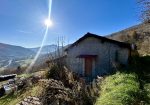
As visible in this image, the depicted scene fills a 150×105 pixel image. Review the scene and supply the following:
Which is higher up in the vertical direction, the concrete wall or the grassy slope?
the concrete wall

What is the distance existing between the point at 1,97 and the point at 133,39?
178 ft

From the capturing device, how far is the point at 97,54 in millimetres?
34156

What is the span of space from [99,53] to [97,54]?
0.29 m

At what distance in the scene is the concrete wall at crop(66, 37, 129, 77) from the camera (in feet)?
109

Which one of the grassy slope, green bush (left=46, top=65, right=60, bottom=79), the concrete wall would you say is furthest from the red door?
green bush (left=46, top=65, right=60, bottom=79)

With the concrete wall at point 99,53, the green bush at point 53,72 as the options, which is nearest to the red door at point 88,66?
the concrete wall at point 99,53

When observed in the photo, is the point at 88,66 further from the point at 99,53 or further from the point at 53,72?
the point at 53,72

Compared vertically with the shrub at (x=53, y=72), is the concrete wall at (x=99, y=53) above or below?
above

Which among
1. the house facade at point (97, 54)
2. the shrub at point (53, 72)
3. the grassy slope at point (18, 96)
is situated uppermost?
the house facade at point (97, 54)

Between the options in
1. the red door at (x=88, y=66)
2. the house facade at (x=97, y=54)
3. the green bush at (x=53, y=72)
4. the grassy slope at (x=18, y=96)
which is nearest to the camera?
the green bush at (x=53, y=72)

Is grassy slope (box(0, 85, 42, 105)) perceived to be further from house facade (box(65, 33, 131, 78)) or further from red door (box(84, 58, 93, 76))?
red door (box(84, 58, 93, 76))

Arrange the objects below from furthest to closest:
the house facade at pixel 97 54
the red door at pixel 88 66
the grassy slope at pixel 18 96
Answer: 1. the red door at pixel 88 66
2. the house facade at pixel 97 54
3. the grassy slope at pixel 18 96

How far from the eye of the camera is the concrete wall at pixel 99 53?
1305 inches

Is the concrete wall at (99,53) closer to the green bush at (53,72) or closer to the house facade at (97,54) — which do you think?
the house facade at (97,54)
